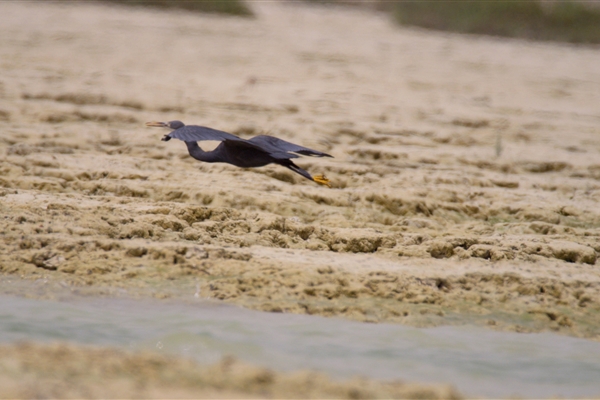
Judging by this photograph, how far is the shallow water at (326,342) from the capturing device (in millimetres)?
3566

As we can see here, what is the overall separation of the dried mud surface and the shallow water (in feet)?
0.49

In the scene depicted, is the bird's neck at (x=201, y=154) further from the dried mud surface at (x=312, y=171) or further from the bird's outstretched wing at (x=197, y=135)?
the dried mud surface at (x=312, y=171)

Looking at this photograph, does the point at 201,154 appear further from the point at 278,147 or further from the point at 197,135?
the point at 278,147

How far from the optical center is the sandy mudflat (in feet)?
14.3

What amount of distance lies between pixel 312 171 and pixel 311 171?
0.01 metres

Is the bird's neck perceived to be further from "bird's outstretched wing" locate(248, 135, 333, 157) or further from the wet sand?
the wet sand

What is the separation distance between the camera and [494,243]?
5.02 m

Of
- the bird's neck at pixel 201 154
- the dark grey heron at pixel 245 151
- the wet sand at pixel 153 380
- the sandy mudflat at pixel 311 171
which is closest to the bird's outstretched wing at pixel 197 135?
the dark grey heron at pixel 245 151

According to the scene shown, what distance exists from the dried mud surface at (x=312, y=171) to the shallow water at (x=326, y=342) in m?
0.15

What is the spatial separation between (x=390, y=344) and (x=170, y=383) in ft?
4.31

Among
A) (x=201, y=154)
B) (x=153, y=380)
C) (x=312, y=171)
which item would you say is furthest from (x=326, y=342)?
(x=312, y=171)

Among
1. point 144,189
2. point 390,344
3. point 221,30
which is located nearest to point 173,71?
point 221,30

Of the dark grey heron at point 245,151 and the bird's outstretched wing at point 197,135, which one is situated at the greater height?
the bird's outstretched wing at point 197,135

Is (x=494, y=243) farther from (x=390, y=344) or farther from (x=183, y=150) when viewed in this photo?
(x=183, y=150)
